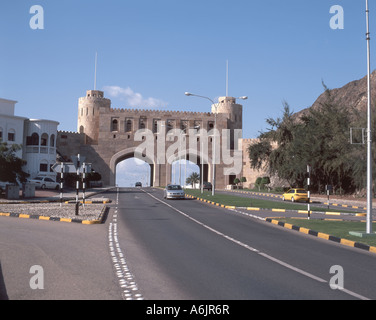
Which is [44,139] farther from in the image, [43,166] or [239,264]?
[239,264]

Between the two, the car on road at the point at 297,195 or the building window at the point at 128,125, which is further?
the building window at the point at 128,125

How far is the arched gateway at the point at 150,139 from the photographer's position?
7756 cm

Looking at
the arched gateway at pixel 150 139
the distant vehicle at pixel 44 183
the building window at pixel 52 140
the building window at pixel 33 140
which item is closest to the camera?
Answer: the distant vehicle at pixel 44 183

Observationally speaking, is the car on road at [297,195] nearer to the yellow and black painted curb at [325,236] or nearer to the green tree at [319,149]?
the green tree at [319,149]

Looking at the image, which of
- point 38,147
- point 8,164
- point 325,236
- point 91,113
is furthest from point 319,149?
point 91,113

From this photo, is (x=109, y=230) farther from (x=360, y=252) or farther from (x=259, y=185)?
(x=259, y=185)

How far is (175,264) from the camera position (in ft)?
29.6

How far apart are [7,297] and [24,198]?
27.8 metres

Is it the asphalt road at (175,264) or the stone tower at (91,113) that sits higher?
the stone tower at (91,113)

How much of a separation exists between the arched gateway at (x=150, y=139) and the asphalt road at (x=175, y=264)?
62370mm

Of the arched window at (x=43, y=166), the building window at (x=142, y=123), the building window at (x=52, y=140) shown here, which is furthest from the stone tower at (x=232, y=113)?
the arched window at (x=43, y=166)
